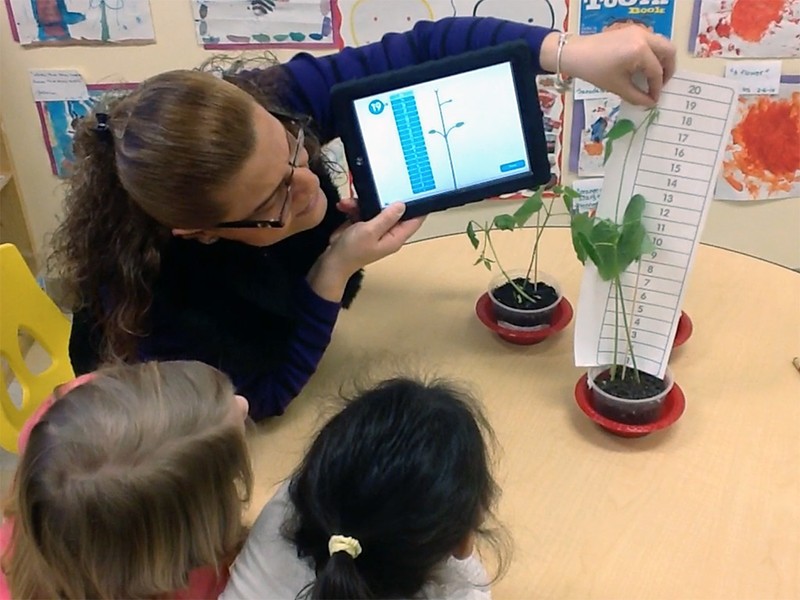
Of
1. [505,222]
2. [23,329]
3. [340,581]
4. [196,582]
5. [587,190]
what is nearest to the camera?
[340,581]

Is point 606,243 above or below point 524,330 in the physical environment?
above

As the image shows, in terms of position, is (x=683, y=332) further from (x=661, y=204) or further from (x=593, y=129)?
(x=593, y=129)

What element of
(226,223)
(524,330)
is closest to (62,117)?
(226,223)

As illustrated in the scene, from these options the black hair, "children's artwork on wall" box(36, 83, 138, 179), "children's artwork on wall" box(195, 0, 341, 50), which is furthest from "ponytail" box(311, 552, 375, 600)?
"children's artwork on wall" box(36, 83, 138, 179)

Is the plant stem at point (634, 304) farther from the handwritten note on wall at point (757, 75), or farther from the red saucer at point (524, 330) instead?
the handwritten note on wall at point (757, 75)

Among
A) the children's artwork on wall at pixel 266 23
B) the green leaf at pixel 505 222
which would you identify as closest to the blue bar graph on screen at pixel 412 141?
the green leaf at pixel 505 222

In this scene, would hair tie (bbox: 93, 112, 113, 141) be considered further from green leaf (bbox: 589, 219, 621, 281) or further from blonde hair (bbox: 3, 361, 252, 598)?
green leaf (bbox: 589, 219, 621, 281)

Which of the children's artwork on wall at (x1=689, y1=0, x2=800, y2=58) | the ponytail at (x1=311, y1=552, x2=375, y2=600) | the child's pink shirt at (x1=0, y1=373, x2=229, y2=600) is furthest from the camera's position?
the children's artwork on wall at (x1=689, y1=0, x2=800, y2=58)

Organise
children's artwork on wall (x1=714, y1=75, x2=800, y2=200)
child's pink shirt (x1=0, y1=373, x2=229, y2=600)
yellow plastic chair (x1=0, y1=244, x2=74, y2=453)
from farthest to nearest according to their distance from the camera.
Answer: children's artwork on wall (x1=714, y1=75, x2=800, y2=200), yellow plastic chair (x1=0, y1=244, x2=74, y2=453), child's pink shirt (x1=0, y1=373, x2=229, y2=600)

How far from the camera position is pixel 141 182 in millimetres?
839

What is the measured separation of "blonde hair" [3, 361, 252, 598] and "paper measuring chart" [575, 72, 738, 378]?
427mm

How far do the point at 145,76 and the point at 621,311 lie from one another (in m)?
1.27

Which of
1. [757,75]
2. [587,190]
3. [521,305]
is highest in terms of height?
[757,75]

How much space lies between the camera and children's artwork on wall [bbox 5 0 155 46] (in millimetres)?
1703
